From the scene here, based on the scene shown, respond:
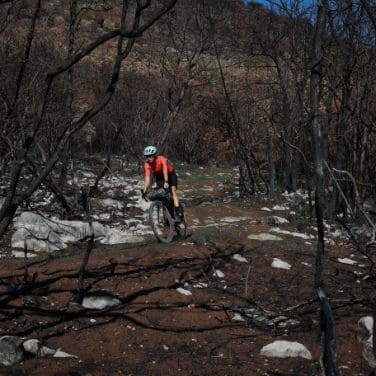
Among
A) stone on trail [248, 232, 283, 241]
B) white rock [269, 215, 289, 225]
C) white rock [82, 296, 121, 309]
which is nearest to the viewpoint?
white rock [82, 296, 121, 309]

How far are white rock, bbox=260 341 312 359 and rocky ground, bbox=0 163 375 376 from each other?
0.01m

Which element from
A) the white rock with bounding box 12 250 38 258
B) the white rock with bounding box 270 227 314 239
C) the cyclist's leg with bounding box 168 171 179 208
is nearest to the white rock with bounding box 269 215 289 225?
the white rock with bounding box 270 227 314 239

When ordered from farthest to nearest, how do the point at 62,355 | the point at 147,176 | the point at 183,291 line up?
Result: the point at 147,176 → the point at 183,291 → the point at 62,355

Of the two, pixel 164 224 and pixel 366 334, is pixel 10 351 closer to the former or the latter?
pixel 366 334

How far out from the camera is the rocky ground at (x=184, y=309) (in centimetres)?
444

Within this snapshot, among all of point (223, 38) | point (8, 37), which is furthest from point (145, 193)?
point (223, 38)

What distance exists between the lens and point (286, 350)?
4.60 meters

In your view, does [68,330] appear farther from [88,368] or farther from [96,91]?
[96,91]

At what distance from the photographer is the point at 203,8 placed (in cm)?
1631

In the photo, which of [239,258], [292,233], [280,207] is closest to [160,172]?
[239,258]

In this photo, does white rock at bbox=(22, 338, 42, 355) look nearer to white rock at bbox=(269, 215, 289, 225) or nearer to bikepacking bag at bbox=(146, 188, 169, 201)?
bikepacking bag at bbox=(146, 188, 169, 201)

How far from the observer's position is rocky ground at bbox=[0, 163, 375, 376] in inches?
175

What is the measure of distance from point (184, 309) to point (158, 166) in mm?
3377

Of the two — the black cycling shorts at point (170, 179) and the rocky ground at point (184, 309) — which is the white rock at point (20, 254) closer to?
the rocky ground at point (184, 309)
